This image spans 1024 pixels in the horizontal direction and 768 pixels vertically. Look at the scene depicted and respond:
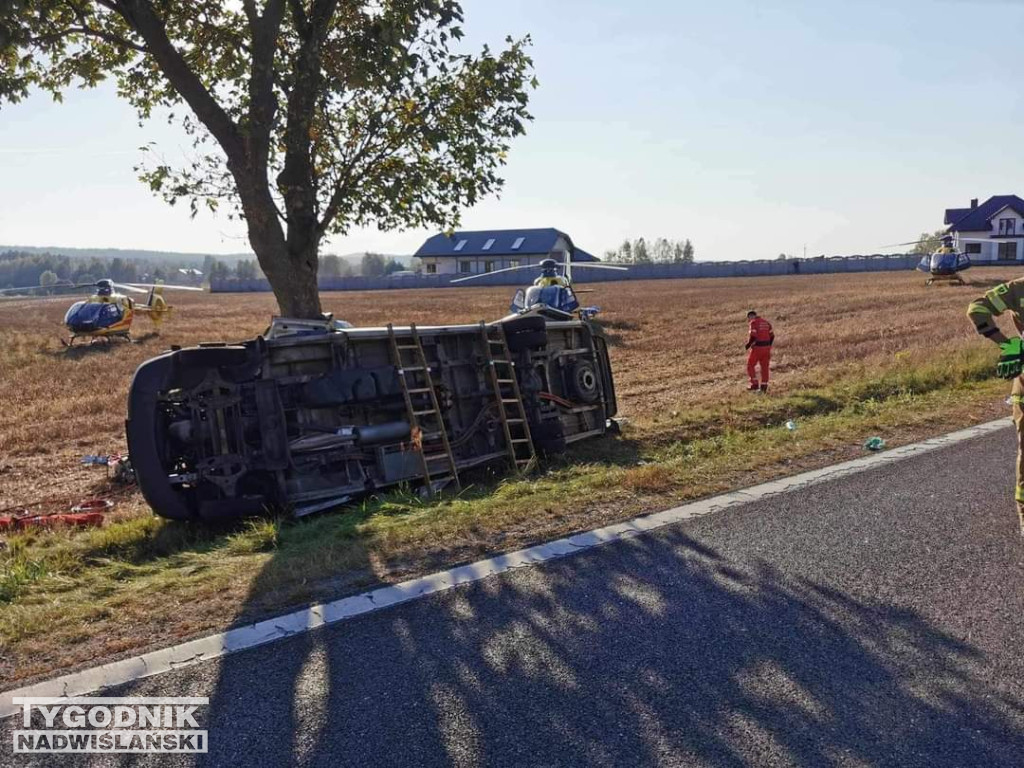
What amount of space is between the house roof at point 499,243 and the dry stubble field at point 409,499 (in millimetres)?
73179

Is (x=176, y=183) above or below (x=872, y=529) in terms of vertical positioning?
above

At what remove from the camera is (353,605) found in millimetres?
5020

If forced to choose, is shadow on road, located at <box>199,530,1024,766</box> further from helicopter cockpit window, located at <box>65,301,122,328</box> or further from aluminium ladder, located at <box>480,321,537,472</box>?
helicopter cockpit window, located at <box>65,301,122,328</box>

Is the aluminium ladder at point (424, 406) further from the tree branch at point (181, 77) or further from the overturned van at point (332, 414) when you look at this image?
the tree branch at point (181, 77)

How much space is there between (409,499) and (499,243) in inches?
3565

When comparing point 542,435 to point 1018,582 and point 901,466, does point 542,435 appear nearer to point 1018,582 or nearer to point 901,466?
point 901,466

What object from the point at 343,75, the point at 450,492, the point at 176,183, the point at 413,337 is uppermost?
the point at 343,75

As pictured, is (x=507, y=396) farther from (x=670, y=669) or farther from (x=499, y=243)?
(x=499, y=243)

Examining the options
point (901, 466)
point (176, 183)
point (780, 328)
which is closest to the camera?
point (901, 466)

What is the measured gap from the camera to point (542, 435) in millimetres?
10047

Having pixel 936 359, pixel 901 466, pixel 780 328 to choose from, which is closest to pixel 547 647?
pixel 901 466

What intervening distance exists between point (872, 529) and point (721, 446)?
350 cm

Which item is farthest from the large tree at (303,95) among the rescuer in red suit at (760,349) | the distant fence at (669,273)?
the distant fence at (669,273)

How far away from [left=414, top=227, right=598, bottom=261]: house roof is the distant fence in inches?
242
